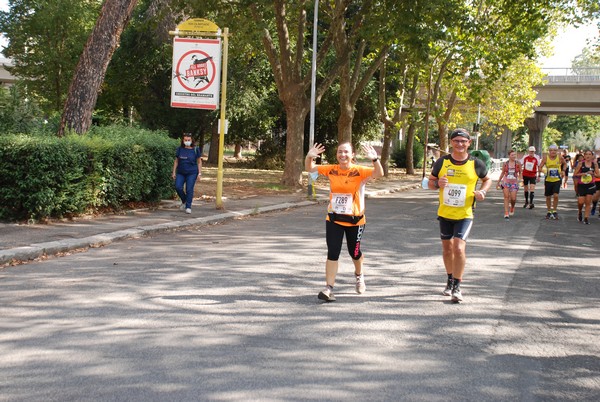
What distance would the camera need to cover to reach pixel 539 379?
5.08m

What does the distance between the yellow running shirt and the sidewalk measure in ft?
18.2

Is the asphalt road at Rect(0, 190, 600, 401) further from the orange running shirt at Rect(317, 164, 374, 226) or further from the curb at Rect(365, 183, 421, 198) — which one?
the curb at Rect(365, 183, 421, 198)

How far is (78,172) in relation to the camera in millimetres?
12984

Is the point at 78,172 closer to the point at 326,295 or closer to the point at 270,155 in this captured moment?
the point at 326,295

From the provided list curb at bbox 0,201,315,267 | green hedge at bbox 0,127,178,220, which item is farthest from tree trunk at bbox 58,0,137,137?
curb at bbox 0,201,315,267

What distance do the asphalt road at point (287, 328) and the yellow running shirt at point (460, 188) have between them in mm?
939

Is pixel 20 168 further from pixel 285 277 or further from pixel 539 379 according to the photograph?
pixel 539 379

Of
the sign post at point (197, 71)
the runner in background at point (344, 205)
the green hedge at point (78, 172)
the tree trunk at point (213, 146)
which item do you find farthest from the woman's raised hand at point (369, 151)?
the tree trunk at point (213, 146)

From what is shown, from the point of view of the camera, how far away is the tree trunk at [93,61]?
50.1ft

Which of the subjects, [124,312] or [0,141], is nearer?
[124,312]

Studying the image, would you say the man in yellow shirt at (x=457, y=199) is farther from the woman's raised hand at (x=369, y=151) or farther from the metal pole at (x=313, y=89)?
the metal pole at (x=313, y=89)

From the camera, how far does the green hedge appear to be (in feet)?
39.6

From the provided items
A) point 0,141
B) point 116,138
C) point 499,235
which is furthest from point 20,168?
point 499,235

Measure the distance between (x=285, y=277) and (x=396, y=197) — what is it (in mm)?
17597
